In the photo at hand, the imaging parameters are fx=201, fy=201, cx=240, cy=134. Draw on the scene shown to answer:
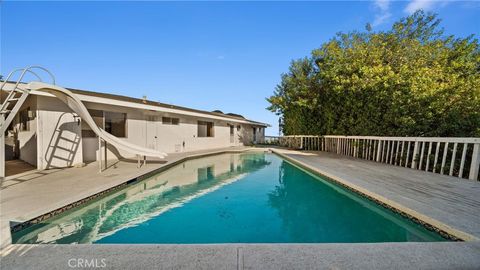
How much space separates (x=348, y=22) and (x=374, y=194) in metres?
13.2

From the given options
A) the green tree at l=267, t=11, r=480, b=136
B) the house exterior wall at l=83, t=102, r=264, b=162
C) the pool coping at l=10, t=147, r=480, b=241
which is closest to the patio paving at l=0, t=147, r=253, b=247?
the pool coping at l=10, t=147, r=480, b=241

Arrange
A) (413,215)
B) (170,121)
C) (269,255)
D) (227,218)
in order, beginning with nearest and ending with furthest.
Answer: (269,255) < (413,215) < (227,218) < (170,121)

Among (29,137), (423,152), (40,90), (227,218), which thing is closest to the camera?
(227,218)

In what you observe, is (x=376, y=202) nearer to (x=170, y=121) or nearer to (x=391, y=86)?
(x=391, y=86)

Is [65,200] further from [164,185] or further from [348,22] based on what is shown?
[348,22]

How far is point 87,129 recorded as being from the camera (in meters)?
7.35

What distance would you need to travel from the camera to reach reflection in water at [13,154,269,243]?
282cm

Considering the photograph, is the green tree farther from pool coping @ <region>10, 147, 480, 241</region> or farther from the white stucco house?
the white stucco house

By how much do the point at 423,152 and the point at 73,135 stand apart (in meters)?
11.1

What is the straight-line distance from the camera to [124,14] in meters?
9.18

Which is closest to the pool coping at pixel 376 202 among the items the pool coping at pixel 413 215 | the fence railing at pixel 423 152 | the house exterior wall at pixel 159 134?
the pool coping at pixel 413 215

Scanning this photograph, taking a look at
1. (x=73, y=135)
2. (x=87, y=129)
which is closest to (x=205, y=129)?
(x=87, y=129)

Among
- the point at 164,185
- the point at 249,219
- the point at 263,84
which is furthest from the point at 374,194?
the point at 263,84

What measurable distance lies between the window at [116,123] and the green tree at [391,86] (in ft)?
32.8
